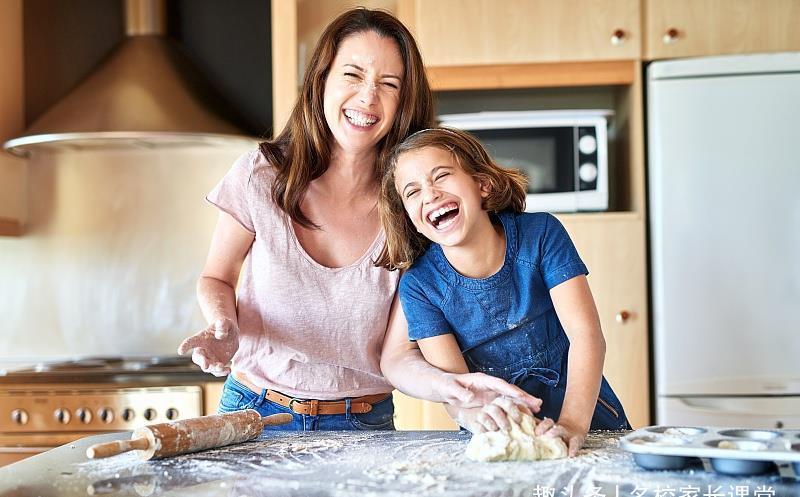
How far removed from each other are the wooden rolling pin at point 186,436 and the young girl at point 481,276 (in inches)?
12.2

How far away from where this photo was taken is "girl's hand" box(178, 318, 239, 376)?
1.28 m

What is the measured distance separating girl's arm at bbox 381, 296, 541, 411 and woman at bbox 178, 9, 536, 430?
16mm

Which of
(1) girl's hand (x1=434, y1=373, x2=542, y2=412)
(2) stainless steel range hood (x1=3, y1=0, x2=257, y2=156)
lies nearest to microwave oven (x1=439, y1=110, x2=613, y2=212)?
(2) stainless steel range hood (x1=3, y1=0, x2=257, y2=156)

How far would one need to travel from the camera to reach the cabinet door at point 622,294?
2521 millimetres

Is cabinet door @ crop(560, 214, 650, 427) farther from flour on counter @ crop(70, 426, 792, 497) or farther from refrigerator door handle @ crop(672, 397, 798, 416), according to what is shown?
flour on counter @ crop(70, 426, 792, 497)

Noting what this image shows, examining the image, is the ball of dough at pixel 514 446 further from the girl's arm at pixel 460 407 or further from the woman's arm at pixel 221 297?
the woman's arm at pixel 221 297

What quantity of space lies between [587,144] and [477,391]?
1412mm

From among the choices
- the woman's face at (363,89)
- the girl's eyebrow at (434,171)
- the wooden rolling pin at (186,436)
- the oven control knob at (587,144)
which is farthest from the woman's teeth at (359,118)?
the oven control knob at (587,144)

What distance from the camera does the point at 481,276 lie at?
1.48m

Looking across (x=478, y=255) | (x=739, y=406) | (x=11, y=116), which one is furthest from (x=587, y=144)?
(x=11, y=116)

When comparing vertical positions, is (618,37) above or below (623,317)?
above

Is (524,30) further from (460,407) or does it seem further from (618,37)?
(460,407)

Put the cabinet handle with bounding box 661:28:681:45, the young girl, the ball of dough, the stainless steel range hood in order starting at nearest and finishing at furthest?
the ball of dough, the young girl, the cabinet handle with bounding box 661:28:681:45, the stainless steel range hood

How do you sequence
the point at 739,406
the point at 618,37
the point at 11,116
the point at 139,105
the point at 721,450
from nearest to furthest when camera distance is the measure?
the point at 721,450 < the point at 739,406 < the point at 618,37 < the point at 139,105 < the point at 11,116
